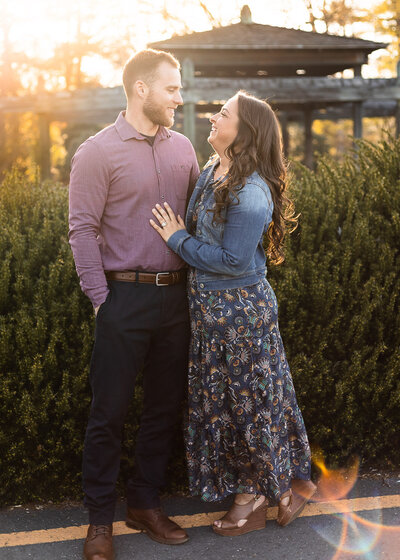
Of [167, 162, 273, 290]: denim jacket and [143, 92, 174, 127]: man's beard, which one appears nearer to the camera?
[167, 162, 273, 290]: denim jacket

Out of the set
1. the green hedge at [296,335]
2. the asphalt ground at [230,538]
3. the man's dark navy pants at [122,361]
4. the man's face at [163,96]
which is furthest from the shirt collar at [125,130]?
the asphalt ground at [230,538]

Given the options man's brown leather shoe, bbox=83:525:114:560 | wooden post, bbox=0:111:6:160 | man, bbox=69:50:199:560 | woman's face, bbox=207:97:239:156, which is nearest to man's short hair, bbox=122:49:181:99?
man, bbox=69:50:199:560

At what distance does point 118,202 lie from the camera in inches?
131

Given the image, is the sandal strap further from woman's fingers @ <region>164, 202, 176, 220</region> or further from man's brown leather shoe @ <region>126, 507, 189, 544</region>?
woman's fingers @ <region>164, 202, 176, 220</region>

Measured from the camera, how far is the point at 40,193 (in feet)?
16.0

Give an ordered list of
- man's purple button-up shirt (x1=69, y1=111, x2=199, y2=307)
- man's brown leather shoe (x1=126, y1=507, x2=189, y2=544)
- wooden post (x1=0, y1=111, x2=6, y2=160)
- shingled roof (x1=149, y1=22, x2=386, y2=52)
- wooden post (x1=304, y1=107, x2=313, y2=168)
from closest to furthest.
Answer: man's purple button-up shirt (x1=69, y1=111, x2=199, y2=307), man's brown leather shoe (x1=126, y1=507, x2=189, y2=544), shingled roof (x1=149, y1=22, x2=386, y2=52), wooden post (x1=304, y1=107, x2=313, y2=168), wooden post (x1=0, y1=111, x2=6, y2=160)

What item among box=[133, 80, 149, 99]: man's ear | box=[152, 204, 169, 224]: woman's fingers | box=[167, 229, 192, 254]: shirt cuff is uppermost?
box=[133, 80, 149, 99]: man's ear

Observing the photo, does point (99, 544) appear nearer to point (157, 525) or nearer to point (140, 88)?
point (157, 525)

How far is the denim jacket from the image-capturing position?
3137mm

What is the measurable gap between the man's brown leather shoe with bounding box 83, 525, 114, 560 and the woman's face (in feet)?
6.54

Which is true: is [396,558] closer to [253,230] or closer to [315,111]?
[253,230]

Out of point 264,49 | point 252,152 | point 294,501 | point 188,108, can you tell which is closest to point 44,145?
point 188,108

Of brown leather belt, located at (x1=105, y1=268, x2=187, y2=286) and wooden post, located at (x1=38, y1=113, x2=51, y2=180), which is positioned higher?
wooden post, located at (x1=38, y1=113, x2=51, y2=180)

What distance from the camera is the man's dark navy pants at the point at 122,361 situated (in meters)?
3.29
